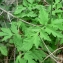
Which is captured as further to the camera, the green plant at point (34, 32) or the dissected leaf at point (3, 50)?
the dissected leaf at point (3, 50)

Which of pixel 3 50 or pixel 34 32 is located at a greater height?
pixel 34 32

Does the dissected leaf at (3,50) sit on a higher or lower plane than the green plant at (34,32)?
lower

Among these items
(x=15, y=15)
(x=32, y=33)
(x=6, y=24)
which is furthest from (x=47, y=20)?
(x=6, y=24)

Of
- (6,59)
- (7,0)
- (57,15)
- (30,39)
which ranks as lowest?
(6,59)

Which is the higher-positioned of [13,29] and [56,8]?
[56,8]

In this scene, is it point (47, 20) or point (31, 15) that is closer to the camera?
point (47, 20)

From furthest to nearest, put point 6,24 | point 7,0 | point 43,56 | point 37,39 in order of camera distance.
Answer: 1. point 7,0
2. point 6,24
3. point 43,56
4. point 37,39

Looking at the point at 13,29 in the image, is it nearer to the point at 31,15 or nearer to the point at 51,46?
the point at 31,15

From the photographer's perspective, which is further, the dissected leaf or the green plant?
the dissected leaf

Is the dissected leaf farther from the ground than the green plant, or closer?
closer

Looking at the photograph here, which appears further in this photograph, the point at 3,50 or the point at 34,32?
the point at 3,50

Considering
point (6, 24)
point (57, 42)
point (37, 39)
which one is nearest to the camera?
point (37, 39)
